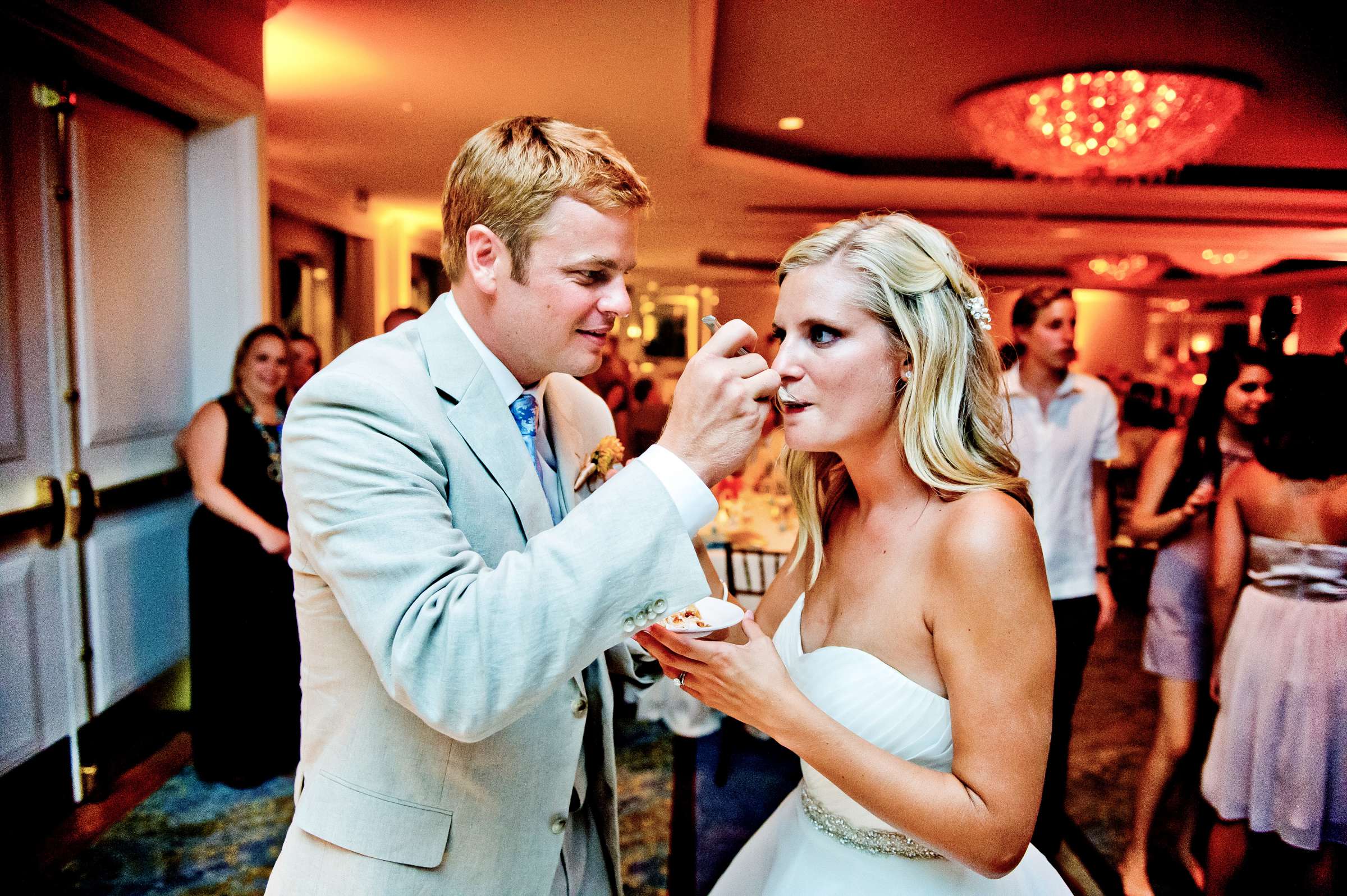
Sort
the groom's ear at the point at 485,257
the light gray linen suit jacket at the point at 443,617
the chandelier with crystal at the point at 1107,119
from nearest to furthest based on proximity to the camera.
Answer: the light gray linen suit jacket at the point at 443,617 < the groom's ear at the point at 485,257 < the chandelier with crystal at the point at 1107,119

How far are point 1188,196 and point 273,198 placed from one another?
28.9 ft

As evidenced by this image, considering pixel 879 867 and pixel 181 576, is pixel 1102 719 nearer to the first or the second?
pixel 879 867

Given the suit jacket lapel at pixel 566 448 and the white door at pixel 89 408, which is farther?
the white door at pixel 89 408

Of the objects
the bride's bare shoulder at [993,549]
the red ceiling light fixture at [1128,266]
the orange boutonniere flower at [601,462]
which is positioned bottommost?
the bride's bare shoulder at [993,549]

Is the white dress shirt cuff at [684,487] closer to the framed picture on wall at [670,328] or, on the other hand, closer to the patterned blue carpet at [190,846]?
the patterned blue carpet at [190,846]

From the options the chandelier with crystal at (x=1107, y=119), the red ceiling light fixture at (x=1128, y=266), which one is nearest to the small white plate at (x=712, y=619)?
the chandelier with crystal at (x=1107, y=119)

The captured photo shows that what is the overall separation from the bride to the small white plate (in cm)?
3

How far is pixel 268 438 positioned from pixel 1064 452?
3.31m

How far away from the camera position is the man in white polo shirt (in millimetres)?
3432

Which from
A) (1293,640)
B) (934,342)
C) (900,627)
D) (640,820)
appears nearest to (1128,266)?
(1293,640)

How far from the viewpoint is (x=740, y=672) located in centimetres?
128

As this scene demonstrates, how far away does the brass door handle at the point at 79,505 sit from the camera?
10.5ft

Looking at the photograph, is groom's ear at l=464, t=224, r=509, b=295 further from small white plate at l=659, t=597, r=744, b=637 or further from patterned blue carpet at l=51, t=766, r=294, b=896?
patterned blue carpet at l=51, t=766, r=294, b=896

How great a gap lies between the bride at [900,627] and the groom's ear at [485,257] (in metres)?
0.51
